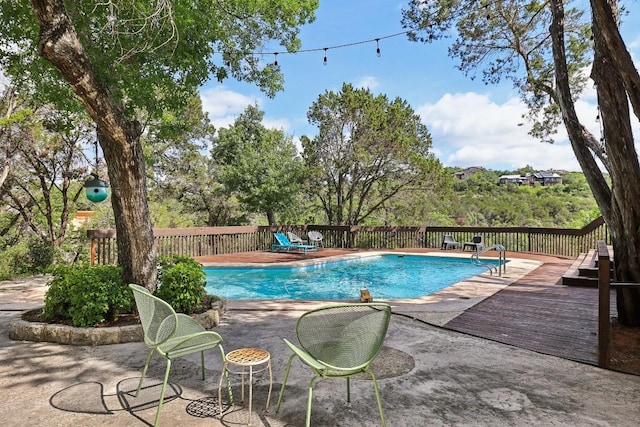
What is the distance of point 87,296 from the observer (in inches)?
137

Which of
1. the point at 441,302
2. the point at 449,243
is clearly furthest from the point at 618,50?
the point at 449,243

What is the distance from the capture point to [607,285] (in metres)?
2.80

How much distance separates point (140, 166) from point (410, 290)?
6395 mm

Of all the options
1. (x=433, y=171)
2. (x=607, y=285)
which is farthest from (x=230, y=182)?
(x=607, y=285)

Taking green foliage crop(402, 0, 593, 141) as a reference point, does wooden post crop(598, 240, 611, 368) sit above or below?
below

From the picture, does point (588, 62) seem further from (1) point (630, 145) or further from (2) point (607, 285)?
(2) point (607, 285)

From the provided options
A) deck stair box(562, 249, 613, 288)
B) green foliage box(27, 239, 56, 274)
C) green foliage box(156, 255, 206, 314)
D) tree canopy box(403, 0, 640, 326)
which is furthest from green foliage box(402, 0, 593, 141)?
green foliage box(27, 239, 56, 274)

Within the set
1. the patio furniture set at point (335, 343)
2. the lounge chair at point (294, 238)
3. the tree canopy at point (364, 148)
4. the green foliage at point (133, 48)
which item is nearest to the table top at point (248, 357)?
the patio furniture set at point (335, 343)

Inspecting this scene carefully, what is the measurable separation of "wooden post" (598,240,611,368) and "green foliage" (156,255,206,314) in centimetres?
369

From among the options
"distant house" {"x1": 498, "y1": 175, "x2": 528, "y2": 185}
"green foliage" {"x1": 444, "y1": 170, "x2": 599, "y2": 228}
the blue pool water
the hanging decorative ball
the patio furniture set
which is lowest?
the blue pool water

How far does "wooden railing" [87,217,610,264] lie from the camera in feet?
29.6

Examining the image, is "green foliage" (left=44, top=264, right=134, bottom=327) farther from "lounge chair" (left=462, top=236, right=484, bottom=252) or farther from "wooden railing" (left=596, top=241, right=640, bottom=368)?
"lounge chair" (left=462, top=236, right=484, bottom=252)

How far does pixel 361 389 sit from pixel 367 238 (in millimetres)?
10719

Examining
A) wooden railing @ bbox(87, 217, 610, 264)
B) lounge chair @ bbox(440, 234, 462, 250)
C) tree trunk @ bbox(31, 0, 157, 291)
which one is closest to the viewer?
tree trunk @ bbox(31, 0, 157, 291)
